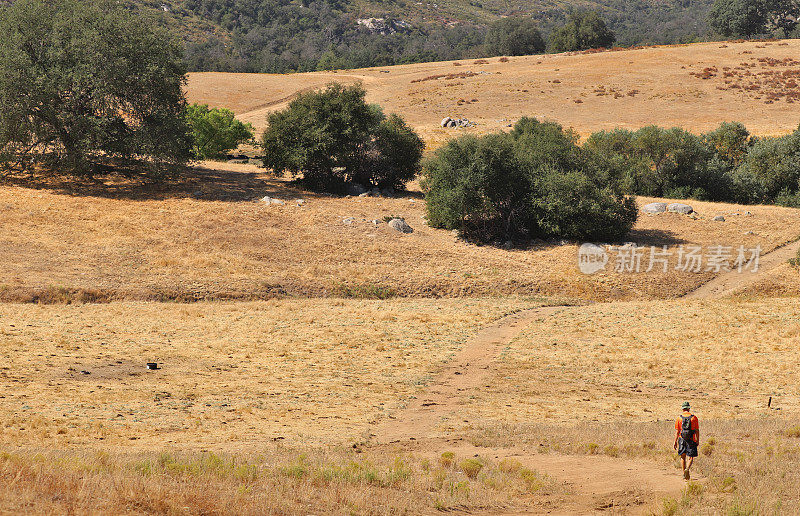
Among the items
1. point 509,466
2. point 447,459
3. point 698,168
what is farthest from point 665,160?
point 447,459

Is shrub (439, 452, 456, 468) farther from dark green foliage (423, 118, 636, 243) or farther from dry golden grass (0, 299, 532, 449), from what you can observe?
dark green foliage (423, 118, 636, 243)

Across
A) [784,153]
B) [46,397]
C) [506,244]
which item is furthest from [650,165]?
[46,397]

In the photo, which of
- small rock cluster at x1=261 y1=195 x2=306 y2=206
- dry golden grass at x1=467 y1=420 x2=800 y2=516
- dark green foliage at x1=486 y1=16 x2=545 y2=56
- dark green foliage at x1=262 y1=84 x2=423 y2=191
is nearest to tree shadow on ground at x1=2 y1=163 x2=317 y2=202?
small rock cluster at x1=261 y1=195 x2=306 y2=206

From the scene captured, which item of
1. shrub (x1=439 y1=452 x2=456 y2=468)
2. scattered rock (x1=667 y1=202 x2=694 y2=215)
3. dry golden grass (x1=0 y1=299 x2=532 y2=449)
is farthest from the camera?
scattered rock (x1=667 y1=202 x2=694 y2=215)

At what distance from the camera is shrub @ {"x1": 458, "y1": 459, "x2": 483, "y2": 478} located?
13.0 m

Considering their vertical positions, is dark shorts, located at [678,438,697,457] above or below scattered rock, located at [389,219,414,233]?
below

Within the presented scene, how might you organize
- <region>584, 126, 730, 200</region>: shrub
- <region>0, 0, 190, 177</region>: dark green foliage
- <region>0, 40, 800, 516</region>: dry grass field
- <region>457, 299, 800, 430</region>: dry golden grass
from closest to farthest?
<region>0, 40, 800, 516</region>: dry grass field < <region>457, 299, 800, 430</region>: dry golden grass < <region>0, 0, 190, 177</region>: dark green foliage < <region>584, 126, 730, 200</region>: shrub

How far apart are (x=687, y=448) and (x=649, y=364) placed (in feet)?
37.0

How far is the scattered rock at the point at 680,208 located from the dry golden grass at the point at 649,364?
14857 mm

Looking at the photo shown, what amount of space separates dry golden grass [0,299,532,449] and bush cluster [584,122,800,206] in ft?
86.9

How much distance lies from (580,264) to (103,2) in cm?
3341

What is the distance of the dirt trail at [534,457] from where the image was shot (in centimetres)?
1219

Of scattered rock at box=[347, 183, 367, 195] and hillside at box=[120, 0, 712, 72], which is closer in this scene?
scattered rock at box=[347, 183, 367, 195]

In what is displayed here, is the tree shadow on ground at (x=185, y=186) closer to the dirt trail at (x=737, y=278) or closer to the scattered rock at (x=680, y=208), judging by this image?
the scattered rock at (x=680, y=208)
